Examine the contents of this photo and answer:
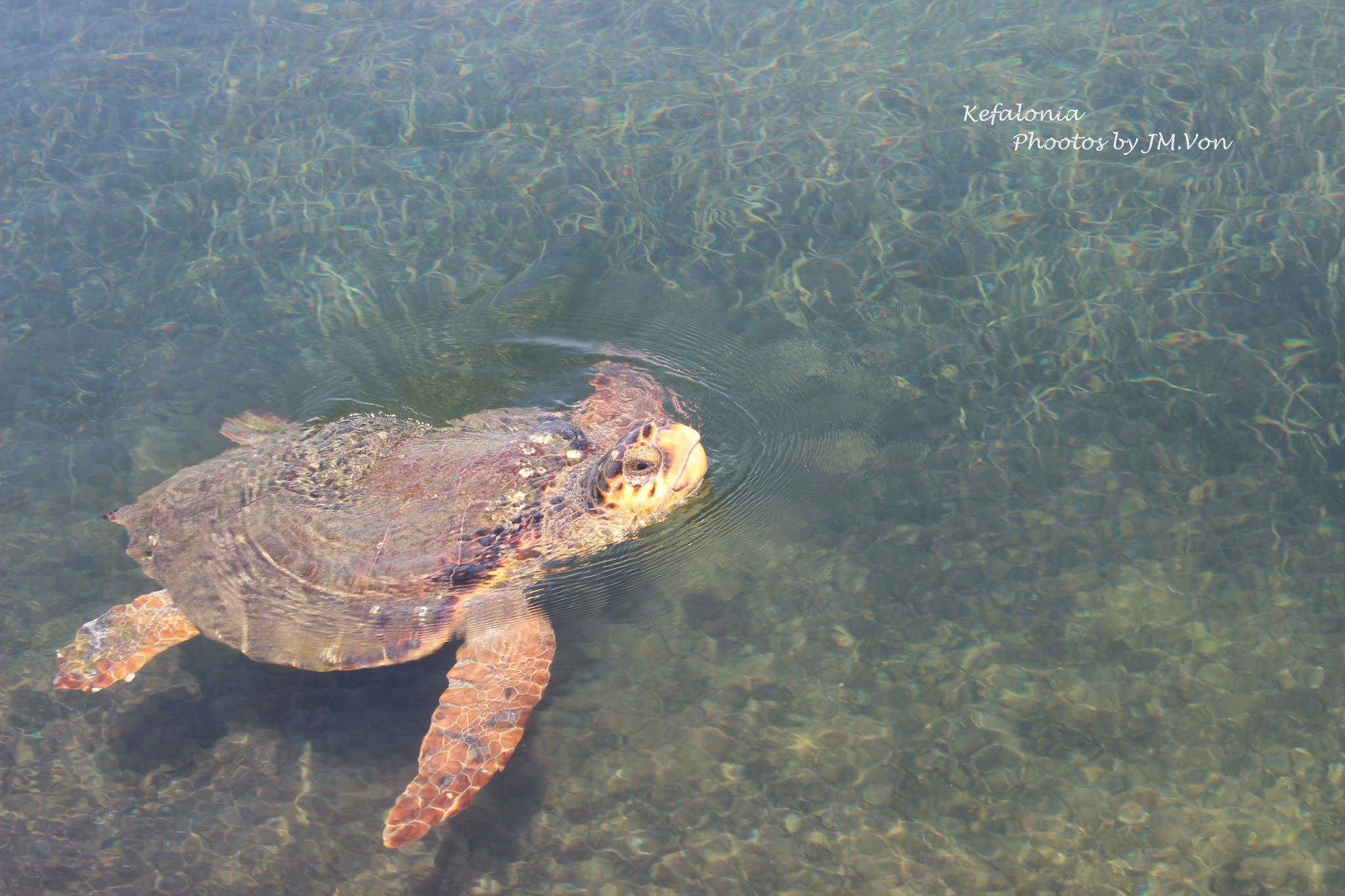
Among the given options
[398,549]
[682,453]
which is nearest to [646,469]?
[682,453]

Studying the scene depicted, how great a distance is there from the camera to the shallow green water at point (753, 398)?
406 cm

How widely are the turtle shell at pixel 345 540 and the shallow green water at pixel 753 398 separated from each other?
335mm

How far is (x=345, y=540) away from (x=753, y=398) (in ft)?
8.87

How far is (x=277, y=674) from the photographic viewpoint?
15.7 ft

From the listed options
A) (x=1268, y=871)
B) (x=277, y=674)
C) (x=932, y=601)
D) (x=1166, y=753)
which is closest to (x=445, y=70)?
(x=277, y=674)

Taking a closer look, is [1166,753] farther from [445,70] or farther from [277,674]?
[445,70]

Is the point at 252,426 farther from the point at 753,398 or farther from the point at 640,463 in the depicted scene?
the point at 753,398

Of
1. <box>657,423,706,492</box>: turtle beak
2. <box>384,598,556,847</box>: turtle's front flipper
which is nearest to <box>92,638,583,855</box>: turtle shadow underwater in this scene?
<box>384,598,556,847</box>: turtle's front flipper

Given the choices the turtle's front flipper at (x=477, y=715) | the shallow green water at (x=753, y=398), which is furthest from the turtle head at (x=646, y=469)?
the turtle's front flipper at (x=477, y=715)

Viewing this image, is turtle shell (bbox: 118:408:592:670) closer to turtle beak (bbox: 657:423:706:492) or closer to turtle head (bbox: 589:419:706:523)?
turtle head (bbox: 589:419:706:523)

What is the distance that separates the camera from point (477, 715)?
4305 millimetres

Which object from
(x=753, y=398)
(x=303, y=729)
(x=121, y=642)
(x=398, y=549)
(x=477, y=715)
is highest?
(x=753, y=398)

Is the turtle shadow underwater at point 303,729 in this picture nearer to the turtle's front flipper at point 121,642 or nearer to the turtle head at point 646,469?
the turtle's front flipper at point 121,642

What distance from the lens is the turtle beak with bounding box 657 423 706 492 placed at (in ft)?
16.1
